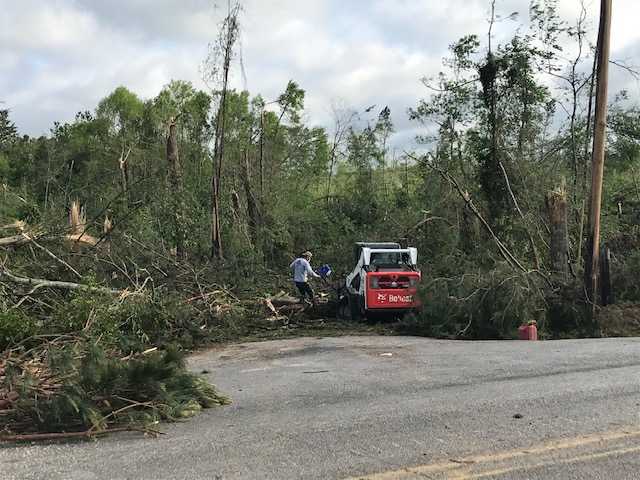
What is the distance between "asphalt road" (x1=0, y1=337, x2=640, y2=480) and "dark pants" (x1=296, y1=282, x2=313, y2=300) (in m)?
7.07

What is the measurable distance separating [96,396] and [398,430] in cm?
275

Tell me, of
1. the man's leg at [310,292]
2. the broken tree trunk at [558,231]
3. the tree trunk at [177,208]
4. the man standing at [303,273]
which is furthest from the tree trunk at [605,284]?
the tree trunk at [177,208]

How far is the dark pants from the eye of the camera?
16.5 meters

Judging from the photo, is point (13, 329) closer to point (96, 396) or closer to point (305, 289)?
point (96, 396)

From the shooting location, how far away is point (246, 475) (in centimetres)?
462

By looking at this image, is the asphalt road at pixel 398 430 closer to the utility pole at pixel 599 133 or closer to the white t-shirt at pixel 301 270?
the utility pole at pixel 599 133

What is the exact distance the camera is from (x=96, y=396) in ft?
20.2

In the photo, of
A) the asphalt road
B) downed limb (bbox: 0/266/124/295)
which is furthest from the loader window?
the asphalt road

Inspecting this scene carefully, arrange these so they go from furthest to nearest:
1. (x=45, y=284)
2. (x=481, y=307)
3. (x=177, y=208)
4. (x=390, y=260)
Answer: (x=177, y=208), (x=390, y=260), (x=481, y=307), (x=45, y=284)

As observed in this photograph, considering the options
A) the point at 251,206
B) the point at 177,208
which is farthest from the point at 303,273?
the point at 251,206

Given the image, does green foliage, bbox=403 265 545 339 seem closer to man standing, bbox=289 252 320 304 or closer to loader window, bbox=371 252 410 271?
loader window, bbox=371 252 410 271

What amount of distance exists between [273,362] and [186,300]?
401 centimetres

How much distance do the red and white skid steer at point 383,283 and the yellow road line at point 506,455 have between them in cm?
935

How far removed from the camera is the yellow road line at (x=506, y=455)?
4.52 metres
